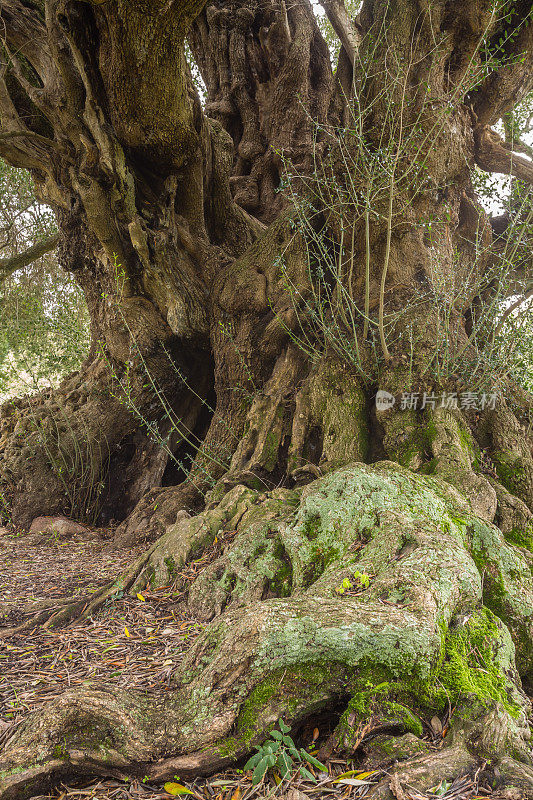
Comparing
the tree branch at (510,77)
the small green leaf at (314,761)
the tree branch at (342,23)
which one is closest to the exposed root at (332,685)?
the small green leaf at (314,761)

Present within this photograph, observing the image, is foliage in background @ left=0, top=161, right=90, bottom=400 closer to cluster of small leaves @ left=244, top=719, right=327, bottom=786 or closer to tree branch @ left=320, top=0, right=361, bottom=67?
tree branch @ left=320, top=0, right=361, bottom=67

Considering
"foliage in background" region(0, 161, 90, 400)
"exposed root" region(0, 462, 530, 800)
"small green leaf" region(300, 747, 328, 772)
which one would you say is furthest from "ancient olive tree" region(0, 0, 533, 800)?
"foliage in background" region(0, 161, 90, 400)

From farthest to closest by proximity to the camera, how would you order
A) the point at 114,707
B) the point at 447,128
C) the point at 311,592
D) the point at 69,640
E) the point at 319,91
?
the point at 319,91 → the point at 447,128 → the point at 69,640 → the point at 311,592 → the point at 114,707

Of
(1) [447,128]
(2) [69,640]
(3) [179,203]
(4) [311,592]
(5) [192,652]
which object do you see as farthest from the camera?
(3) [179,203]

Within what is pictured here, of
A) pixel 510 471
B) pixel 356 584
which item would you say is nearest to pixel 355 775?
pixel 356 584

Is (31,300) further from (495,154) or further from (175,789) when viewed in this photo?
(175,789)

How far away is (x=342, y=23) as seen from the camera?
18.7ft

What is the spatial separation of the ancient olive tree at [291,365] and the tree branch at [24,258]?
1412 millimetres

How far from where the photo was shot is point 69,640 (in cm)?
306

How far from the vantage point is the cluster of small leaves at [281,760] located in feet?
5.82

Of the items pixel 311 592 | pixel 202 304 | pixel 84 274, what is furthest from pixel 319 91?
pixel 311 592

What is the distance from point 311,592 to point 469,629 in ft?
2.70

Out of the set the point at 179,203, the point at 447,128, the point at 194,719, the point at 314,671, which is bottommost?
the point at 194,719

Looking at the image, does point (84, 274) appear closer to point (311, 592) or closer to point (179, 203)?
→ point (179, 203)
